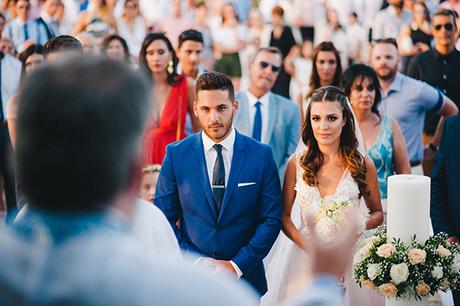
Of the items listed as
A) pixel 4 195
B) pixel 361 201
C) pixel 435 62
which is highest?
pixel 435 62

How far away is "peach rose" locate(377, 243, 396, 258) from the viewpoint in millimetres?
4023

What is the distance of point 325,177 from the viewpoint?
16.9ft

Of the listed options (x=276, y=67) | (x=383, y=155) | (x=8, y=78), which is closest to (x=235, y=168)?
(x=383, y=155)

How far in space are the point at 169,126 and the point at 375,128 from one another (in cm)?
186

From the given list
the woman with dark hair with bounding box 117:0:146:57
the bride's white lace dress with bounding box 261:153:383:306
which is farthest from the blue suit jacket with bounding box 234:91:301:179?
the woman with dark hair with bounding box 117:0:146:57

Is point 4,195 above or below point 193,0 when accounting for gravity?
below

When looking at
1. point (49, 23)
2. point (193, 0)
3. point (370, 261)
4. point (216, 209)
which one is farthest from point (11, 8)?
point (370, 261)

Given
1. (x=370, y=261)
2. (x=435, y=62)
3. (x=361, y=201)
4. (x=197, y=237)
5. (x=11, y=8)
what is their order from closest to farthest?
(x=370, y=261) < (x=197, y=237) < (x=361, y=201) < (x=435, y=62) < (x=11, y=8)

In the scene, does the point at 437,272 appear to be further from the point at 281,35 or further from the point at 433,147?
the point at 281,35

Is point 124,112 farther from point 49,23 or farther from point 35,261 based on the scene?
point 49,23

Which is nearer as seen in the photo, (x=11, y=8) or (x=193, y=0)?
(x=11, y=8)

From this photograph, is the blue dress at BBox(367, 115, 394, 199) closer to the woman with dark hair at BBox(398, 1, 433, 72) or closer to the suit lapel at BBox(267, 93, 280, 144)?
the suit lapel at BBox(267, 93, 280, 144)

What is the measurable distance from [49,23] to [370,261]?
852cm

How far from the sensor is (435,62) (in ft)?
28.2
